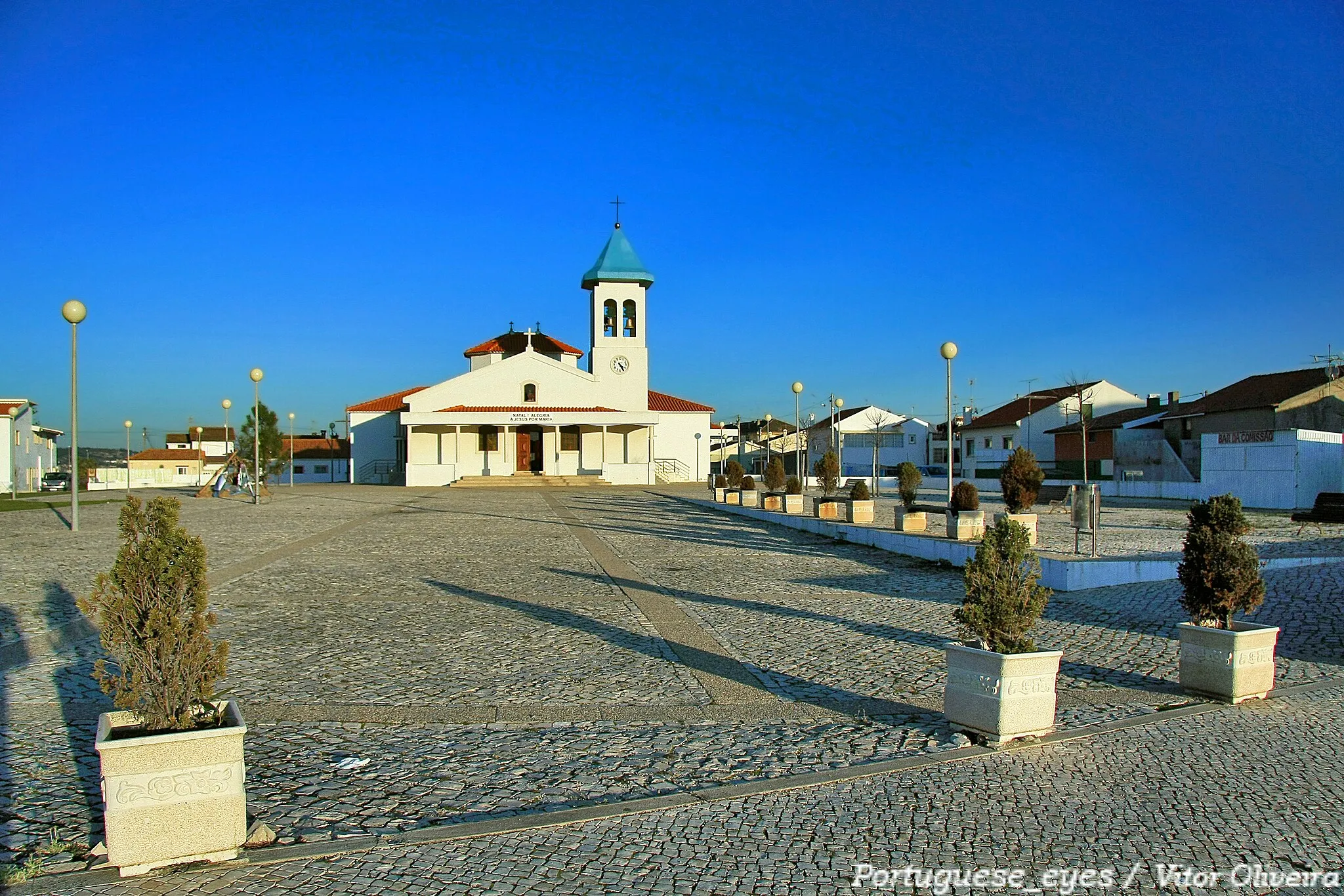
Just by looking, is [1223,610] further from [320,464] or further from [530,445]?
[320,464]

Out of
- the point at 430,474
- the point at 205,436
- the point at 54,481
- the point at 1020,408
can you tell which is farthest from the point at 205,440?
the point at 1020,408

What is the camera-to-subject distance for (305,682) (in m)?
6.47

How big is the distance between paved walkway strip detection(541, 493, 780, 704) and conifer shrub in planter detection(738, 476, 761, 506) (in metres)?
11.8

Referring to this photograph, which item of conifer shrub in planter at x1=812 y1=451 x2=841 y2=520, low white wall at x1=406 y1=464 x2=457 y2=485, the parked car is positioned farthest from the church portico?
the parked car

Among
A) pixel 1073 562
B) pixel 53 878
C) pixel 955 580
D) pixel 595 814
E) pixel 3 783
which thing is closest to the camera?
pixel 53 878

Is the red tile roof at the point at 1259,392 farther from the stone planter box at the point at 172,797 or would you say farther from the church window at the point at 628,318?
the stone planter box at the point at 172,797

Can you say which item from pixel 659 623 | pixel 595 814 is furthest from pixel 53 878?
pixel 659 623

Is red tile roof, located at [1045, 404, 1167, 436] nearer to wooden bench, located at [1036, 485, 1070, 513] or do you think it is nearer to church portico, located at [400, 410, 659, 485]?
wooden bench, located at [1036, 485, 1070, 513]

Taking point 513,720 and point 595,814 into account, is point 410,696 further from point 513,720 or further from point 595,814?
point 595,814

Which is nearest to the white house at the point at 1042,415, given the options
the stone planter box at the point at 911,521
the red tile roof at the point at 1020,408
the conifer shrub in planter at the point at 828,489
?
the red tile roof at the point at 1020,408

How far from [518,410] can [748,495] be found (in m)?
22.0

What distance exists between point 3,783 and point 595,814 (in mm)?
3047

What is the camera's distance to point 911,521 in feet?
50.1

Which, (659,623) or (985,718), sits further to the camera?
(659,623)
